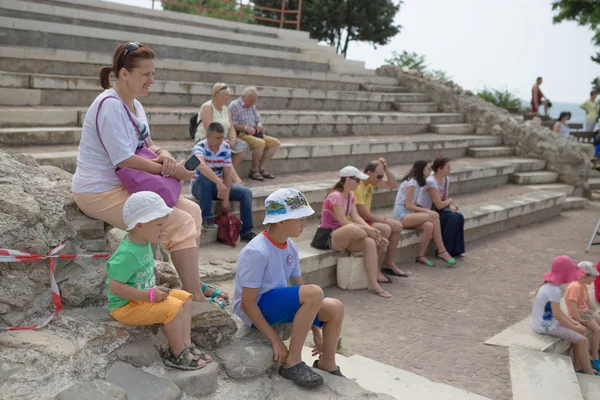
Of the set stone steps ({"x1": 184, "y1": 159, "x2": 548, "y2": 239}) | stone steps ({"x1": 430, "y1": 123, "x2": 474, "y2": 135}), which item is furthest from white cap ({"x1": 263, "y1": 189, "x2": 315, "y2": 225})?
stone steps ({"x1": 430, "y1": 123, "x2": 474, "y2": 135})

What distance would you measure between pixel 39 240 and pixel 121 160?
2.03ft

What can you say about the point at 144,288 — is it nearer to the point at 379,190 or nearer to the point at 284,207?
the point at 284,207

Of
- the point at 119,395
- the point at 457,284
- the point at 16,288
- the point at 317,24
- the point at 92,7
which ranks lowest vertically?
the point at 457,284

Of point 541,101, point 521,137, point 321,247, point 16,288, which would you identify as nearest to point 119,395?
point 16,288

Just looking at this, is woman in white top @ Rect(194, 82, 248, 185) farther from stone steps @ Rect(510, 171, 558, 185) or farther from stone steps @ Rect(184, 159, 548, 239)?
stone steps @ Rect(510, 171, 558, 185)

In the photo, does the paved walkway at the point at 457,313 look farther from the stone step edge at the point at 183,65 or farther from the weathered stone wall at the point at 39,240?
the stone step edge at the point at 183,65

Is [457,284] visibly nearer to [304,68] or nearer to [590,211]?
[590,211]

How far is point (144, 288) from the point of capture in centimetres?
309

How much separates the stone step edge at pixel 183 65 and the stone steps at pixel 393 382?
658 centimetres

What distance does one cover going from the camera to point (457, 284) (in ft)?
22.9

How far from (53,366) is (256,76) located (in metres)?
9.30

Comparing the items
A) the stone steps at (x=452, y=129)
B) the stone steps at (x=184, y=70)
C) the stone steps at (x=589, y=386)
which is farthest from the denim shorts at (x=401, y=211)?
the stone steps at (x=452, y=129)

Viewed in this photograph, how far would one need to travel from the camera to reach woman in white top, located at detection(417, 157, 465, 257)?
7.61 m

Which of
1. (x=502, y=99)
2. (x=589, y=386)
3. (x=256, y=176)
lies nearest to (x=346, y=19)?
(x=502, y=99)
